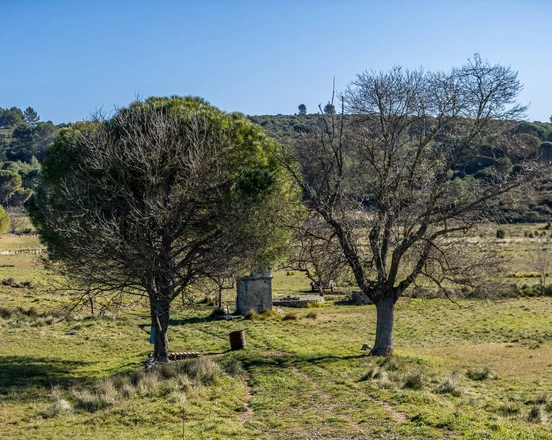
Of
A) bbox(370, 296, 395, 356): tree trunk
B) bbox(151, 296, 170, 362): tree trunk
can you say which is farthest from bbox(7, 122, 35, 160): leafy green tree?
bbox(370, 296, 395, 356): tree trunk

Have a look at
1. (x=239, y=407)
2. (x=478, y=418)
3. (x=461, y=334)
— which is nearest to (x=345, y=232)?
(x=239, y=407)

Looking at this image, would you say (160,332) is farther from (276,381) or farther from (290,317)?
(290,317)

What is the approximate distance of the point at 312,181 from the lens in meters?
21.8

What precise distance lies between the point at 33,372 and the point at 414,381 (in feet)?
37.9

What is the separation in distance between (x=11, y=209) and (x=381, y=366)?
91.0 metres

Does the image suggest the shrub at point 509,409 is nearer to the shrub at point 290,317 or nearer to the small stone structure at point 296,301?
the shrub at point 290,317

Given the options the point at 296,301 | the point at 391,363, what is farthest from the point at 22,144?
the point at 391,363

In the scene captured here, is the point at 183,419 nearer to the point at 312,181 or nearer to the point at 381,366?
the point at 381,366

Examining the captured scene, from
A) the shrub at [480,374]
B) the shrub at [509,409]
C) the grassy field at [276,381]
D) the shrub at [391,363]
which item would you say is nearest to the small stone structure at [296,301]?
the grassy field at [276,381]

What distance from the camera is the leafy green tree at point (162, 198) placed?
18250 millimetres

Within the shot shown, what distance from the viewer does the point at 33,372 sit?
1944 centimetres

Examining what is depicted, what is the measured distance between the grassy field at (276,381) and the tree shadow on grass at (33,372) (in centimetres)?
5

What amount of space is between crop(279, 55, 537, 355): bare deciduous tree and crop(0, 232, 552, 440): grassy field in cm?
173

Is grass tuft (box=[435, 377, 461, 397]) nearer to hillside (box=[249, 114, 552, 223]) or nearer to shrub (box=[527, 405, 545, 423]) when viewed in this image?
shrub (box=[527, 405, 545, 423])
